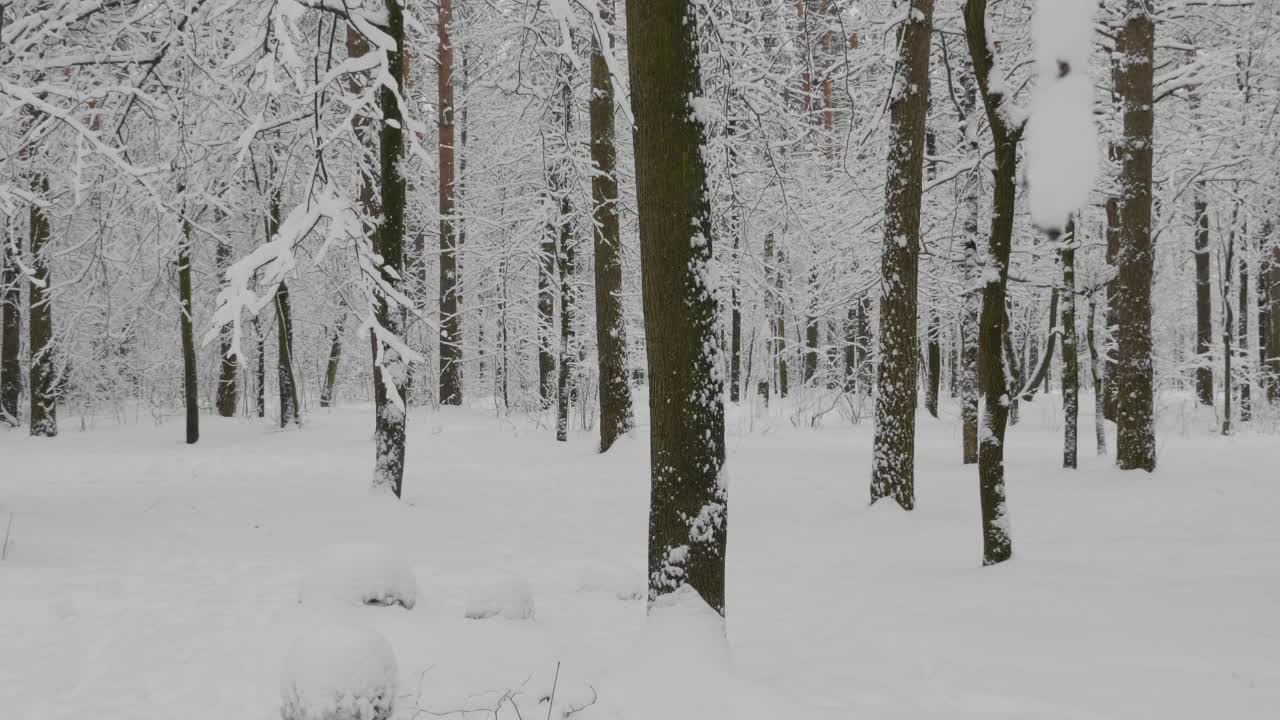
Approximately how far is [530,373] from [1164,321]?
883 inches

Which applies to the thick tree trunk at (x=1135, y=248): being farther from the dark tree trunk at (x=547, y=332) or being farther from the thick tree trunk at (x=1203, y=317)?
the thick tree trunk at (x=1203, y=317)

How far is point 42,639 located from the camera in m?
3.64

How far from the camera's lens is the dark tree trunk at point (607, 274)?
11094mm

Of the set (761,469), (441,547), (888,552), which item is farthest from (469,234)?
(888,552)

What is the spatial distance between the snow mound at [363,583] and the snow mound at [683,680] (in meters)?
1.39

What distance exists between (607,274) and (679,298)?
8.20m

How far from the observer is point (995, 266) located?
178 inches

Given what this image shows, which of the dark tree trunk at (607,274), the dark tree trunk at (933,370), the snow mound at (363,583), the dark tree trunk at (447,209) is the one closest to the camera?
the snow mound at (363,583)

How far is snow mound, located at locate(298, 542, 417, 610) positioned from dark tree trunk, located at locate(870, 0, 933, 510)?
15.0ft

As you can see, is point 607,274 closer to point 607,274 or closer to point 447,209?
point 607,274

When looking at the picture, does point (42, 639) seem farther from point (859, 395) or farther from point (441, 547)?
point (859, 395)

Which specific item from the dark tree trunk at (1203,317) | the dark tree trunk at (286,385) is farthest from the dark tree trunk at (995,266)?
the dark tree trunk at (1203,317)

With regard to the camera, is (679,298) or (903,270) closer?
(679,298)

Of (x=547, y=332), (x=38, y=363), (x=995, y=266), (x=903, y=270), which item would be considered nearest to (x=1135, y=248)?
(x=903, y=270)
